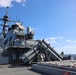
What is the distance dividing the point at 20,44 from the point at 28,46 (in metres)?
1.62

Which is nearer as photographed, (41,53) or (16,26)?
(41,53)

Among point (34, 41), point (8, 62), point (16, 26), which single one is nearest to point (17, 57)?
point (8, 62)

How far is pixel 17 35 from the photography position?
29812 mm

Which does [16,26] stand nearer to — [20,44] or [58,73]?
[20,44]

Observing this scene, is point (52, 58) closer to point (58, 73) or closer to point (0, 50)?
point (0, 50)

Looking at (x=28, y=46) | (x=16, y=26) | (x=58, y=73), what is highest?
(x=16, y=26)

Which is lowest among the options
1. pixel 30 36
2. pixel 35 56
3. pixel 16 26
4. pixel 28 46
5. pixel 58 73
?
pixel 58 73

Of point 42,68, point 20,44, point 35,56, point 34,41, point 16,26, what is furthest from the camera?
point 16,26

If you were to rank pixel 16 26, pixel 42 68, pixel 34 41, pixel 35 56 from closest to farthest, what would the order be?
pixel 42 68 → pixel 35 56 → pixel 34 41 → pixel 16 26

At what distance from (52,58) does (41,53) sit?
2.10m

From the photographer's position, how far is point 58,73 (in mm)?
11742

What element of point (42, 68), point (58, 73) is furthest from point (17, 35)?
point (58, 73)

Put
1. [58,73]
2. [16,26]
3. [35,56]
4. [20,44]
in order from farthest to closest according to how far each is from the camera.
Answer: [16,26]
[20,44]
[35,56]
[58,73]

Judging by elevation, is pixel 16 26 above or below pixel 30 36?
above
